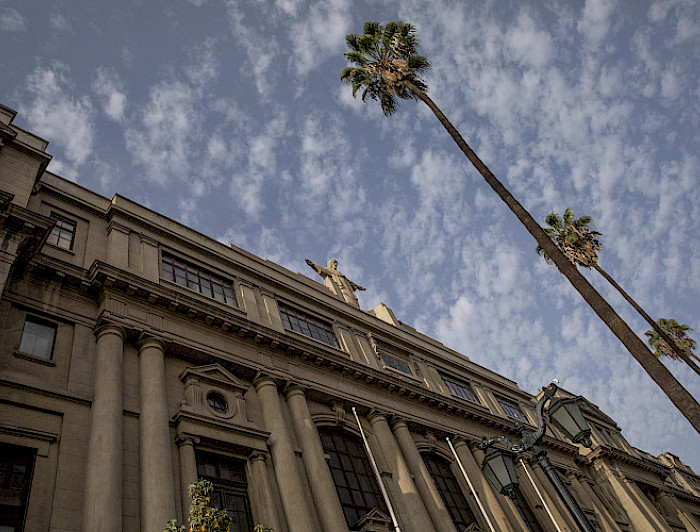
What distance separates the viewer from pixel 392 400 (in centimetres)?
2220

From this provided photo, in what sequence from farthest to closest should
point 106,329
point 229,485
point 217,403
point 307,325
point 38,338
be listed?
point 307,325
point 217,403
point 106,329
point 229,485
point 38,338

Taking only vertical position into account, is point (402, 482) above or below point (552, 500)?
below

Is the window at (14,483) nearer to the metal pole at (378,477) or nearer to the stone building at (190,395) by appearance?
the stone building at (190,395)

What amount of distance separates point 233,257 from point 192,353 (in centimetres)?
644

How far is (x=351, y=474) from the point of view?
1773cm

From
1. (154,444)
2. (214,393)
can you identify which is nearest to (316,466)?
(214,393)

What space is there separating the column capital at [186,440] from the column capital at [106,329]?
3.23m

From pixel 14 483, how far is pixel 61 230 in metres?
8.67

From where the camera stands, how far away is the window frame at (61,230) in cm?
1628

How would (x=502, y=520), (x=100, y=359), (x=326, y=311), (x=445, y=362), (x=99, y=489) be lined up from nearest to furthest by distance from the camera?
(x=99, y=489) < (x=100, y=359) < (x=502, y=520) < (x=326, y=311) < (x=445, y=362)

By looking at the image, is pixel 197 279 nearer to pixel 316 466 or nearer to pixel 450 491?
pixel 316 466

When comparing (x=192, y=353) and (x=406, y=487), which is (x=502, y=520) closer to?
(x=406, y=487)

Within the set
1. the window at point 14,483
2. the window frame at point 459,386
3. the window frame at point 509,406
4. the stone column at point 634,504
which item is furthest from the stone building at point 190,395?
the stone column at point 634,504

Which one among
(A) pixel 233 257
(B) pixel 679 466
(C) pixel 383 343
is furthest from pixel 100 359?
(B) pixel 679 466
